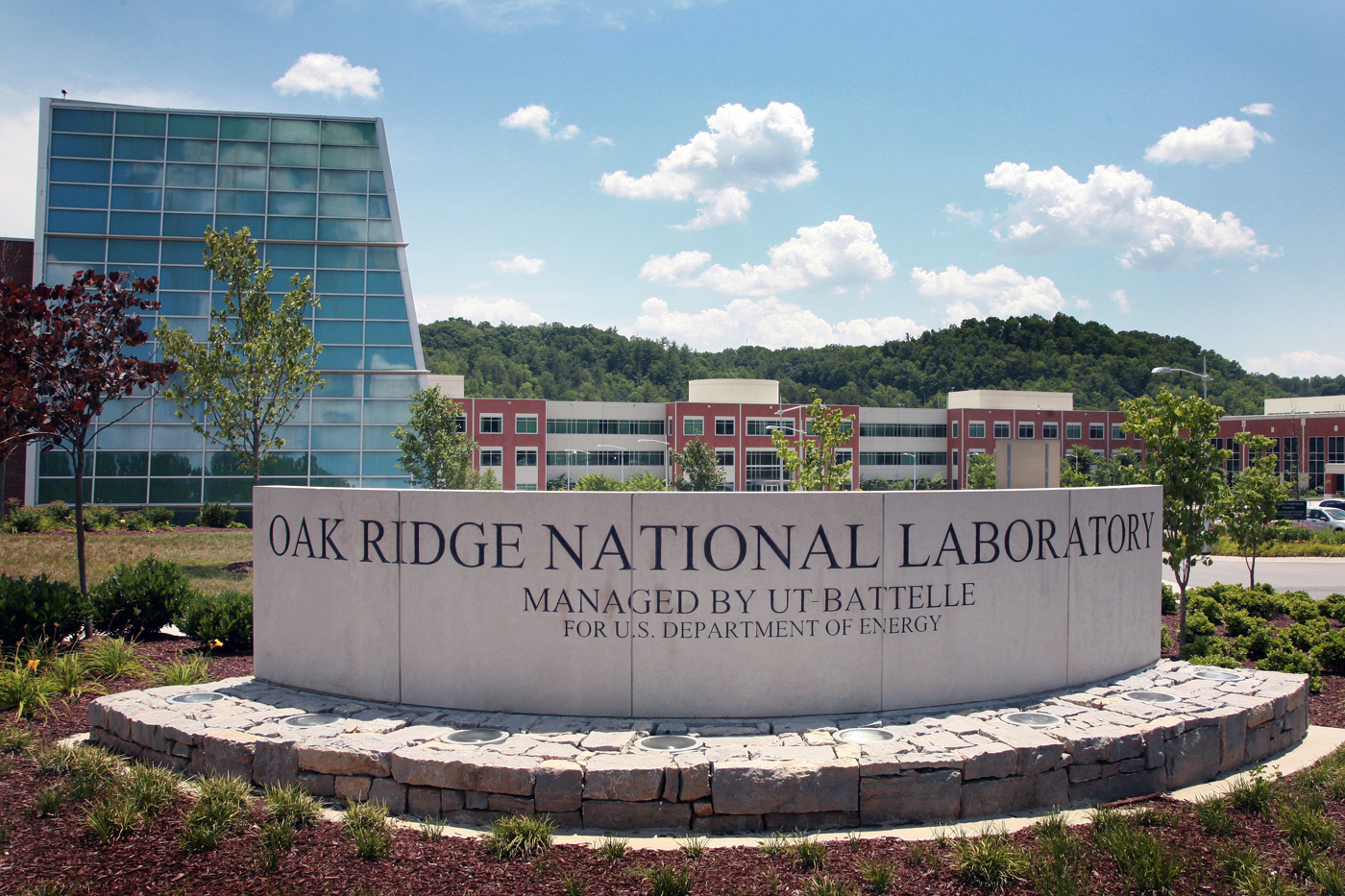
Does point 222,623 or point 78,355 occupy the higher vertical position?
point 78,355

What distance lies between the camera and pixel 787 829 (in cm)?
551

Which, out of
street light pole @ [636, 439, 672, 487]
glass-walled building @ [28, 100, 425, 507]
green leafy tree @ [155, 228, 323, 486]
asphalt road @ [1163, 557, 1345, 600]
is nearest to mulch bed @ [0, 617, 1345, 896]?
green leafy tree @ [155, 228, 323, 486]

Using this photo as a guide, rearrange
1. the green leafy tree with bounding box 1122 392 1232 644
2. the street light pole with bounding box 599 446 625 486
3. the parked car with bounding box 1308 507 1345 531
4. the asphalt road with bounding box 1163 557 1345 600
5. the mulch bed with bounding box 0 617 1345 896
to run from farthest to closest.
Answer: the street light pole with bounding box 599 446 625 486
the parked car with bounding box 1308 507 1345 531
the asphalt road with bounding box 1163 557 1345 600
the green leafy tree with bounding box 1122 392 1232 644
the mulch bed with bounding box 0 617 1345 896

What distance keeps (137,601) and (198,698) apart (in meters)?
4.18

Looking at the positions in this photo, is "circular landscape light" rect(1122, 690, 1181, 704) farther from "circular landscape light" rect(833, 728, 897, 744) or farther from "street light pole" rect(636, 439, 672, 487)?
"street light pole" rect(636, 439, 672, 487)

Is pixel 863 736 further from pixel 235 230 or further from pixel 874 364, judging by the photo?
pixel 874 364

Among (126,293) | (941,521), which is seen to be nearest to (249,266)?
(126,293)

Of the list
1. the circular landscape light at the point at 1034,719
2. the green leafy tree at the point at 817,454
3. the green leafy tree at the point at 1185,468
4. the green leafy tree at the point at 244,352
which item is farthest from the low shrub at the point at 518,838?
the green leafy tree at the point at 244,352

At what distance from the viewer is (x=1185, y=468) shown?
1106 cm

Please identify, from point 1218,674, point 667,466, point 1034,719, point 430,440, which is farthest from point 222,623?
point 667,466

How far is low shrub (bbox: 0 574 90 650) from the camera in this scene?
905cm

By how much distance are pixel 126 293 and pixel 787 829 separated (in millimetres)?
10847

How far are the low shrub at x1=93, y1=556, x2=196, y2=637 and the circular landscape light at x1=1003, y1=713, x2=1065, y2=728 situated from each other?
32.5 feet

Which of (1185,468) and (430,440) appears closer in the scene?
(1185,468)
